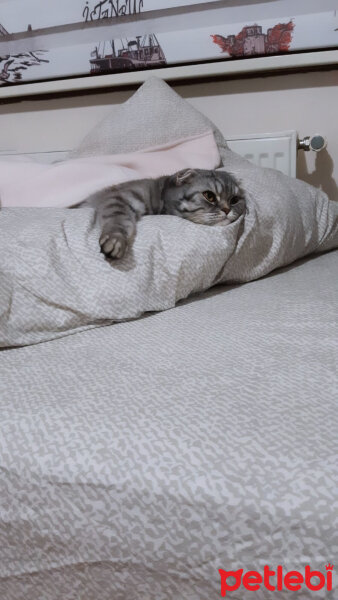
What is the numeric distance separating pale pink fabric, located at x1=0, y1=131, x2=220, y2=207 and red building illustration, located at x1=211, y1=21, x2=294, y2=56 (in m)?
0.59

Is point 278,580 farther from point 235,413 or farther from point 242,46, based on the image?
point 242,46

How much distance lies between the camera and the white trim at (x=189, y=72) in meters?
1.70

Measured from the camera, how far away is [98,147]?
1.50m

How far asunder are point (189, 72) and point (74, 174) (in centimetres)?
84

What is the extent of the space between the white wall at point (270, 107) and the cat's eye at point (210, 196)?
87 centimetres

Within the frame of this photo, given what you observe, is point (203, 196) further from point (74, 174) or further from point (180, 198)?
point (74, 174)

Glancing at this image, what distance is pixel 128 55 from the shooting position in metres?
1.84

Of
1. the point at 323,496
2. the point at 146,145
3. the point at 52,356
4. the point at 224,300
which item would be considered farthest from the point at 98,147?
the point at 323,496

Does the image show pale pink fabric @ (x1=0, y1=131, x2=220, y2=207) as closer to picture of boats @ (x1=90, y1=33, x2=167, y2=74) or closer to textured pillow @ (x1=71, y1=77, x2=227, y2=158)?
textured pillow @ (x1=71, y1=77, x2=227, y2=158)

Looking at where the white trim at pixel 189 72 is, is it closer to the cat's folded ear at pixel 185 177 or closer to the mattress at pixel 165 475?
the cat's folded ear at pixel 185 177

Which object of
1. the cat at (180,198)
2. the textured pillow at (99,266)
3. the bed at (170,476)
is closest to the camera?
the bed at (170,476)

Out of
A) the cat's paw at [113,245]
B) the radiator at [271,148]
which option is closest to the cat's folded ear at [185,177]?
the cat's paw at [113,245]

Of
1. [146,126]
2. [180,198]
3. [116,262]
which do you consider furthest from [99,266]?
[146,126]

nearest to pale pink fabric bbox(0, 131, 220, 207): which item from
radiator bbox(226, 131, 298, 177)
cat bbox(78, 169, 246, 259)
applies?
cat bbox(78, 169, 246, 259)
